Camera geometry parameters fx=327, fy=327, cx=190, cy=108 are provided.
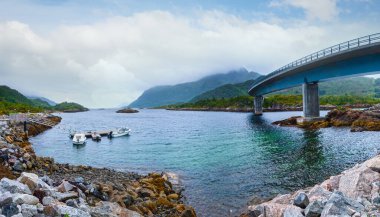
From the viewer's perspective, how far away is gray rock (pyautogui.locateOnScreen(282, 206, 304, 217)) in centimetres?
1373

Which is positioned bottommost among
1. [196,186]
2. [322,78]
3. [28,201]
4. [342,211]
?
[196,186]

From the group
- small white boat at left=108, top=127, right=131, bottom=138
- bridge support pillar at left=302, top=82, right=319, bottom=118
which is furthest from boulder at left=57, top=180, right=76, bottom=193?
bridge support pillar at left=302, top=82, right=319, bottom=118

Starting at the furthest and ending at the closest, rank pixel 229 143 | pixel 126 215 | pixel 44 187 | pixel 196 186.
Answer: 1. pixel 229 143
2. pixel 196 186
3. pixel 126 215
4. pixel 44 187

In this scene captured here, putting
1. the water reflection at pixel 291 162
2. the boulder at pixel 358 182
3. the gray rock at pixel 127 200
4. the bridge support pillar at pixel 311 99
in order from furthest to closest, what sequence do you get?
the bridge support pillar at pixel 311 99 < the water reflection at pixel 291 162 < the gray rock at pixel 127 200 < the boulder at pixel 358 182

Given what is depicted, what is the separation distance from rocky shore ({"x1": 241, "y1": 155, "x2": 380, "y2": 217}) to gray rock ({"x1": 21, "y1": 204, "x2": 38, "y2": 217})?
998 centimetres

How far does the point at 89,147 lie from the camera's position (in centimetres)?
5569

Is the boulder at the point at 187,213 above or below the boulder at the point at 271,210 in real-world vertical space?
below

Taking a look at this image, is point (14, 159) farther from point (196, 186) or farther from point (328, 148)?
point (328, 148)

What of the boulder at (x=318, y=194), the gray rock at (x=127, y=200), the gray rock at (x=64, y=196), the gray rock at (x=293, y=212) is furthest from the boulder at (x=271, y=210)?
the gray rock at (x=64, y=196)

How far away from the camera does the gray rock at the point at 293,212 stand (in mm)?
13730

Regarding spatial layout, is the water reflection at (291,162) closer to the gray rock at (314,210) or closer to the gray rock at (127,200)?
the gray rock at (127,200)

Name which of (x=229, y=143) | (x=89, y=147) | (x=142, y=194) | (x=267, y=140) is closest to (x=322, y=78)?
(x=267, y=140)

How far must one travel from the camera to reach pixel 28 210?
11539 mm

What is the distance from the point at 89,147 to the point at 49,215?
45.6m
